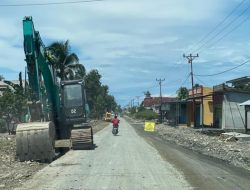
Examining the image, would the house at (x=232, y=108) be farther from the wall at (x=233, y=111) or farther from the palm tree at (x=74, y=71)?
the palm tree at (x=74, y=71)

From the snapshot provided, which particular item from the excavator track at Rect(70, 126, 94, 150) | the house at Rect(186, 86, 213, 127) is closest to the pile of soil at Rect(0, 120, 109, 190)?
the excavator track at Rect(70, 126, 94, 150)

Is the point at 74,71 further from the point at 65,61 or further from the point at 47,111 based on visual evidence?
the point at 47,111

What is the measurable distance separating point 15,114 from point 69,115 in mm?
32270

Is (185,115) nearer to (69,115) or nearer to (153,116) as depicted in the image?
(153,116)

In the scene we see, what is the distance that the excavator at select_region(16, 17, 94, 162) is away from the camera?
73.4 ft

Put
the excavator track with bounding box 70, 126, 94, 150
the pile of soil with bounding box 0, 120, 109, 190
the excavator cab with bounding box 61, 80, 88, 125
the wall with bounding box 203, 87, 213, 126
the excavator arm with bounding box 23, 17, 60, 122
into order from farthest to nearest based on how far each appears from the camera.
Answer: the wall with bounding box 203, 87, 213, 126, the excavator cab with bounding box 61, 80, 88, 125, the excavator track with bounding box 70, 126, 94, 150, the excavator arm with bounding box 23, 17, 60, 122, the pile of soil with bounding box 0, 120, 109, 190

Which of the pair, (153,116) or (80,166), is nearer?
(80,166)

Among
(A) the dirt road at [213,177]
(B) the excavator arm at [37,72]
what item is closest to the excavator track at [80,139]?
(B) the excavator arm at [37,72]

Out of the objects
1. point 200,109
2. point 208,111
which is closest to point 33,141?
point 208,111

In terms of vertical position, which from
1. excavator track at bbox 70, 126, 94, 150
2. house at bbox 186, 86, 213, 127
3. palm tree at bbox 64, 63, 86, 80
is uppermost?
palm tree at bbox 64, 63, 86, 80

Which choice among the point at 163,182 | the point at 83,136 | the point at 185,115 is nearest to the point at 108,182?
the point at 163,182

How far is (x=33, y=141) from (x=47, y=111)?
12.3ft

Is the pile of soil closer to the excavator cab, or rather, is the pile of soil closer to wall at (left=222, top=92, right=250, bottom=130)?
the excavator cab

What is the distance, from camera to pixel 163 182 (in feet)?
50.8
